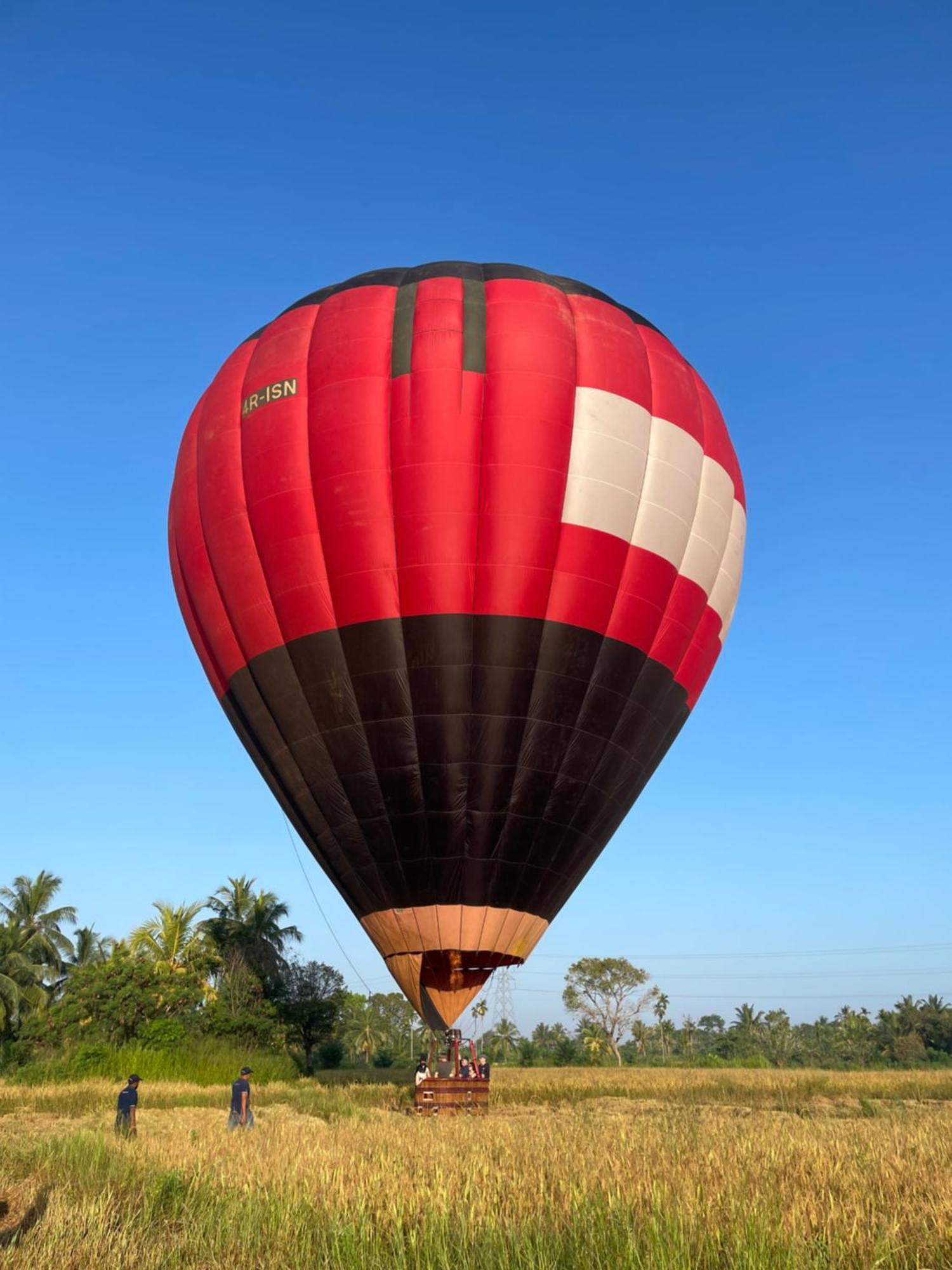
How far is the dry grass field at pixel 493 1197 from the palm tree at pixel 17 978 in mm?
35074

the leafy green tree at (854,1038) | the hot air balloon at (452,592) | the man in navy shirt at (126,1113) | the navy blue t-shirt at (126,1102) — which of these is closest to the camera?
the man in navy shirt at (126,1113)

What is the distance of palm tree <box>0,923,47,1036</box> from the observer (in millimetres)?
44625

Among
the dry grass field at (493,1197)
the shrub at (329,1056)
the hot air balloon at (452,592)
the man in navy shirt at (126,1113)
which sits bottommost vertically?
the dry grass field at (493,1197)

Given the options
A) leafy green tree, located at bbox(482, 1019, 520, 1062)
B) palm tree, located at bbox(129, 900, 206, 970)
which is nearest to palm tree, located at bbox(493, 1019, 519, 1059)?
leafy green tree, located at bbox(482, 1019, 520, 1062)

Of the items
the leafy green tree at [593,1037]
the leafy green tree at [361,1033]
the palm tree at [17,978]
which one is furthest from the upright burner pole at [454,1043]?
the leafy green tree at [361,1033]

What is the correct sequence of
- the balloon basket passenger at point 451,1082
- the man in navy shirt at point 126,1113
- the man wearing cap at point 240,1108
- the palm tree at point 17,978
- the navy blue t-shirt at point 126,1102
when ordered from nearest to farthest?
the man in navy shirt at point 126,1113 → the navy blue t-shirt at point 126,1102 → the man wearing cap at point 240,1108 → the balloon basket passenger at point 451,1082 → the palm tree at point 17,978

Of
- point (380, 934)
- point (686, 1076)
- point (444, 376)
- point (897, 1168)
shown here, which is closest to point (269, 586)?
point (444, 376)

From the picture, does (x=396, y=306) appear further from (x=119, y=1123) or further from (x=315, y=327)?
(x=119, y=1123)

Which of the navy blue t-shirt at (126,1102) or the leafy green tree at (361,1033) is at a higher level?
the leafy green tree at (361,1033)

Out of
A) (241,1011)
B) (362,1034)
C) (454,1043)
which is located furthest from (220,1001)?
(362,1034)

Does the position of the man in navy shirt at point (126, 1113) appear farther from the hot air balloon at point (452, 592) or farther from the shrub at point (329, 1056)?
the shrub at point (329, 1056)

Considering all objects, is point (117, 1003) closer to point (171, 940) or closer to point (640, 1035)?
point (171, 940)

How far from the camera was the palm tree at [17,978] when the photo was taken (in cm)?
4462

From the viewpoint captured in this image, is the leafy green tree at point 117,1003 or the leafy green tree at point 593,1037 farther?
the leafy green tree at point 593,1037
